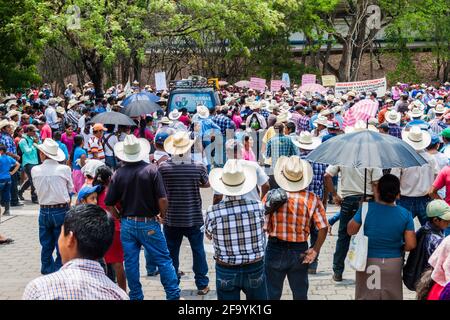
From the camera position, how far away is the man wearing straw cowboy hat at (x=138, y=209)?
666 centimetres

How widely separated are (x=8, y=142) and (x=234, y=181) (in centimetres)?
833

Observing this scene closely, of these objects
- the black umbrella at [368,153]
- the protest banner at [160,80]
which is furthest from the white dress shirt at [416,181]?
the protest banner at [160,80]

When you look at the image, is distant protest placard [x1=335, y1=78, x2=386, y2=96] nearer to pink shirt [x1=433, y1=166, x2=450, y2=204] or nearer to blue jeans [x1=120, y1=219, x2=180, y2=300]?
pink shirt [x1=433, y1=166, x2=450, y2=204]

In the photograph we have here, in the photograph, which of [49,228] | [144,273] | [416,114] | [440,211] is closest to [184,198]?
[144,273]

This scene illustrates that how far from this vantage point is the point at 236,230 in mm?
5371

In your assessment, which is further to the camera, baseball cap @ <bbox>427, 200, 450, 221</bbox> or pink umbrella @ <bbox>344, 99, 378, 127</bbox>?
pink umbrella @ <bbox>344, 99, 378, 127</bbox>

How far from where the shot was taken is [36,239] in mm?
10375

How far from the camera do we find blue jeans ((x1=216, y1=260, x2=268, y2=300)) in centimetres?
540

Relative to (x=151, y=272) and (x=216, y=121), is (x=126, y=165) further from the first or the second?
(x=216, y=121)

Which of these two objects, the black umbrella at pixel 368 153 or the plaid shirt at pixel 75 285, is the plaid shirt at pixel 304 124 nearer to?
the black umbrella at pixel 368 153

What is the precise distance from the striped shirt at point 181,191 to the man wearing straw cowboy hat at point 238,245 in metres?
1.73

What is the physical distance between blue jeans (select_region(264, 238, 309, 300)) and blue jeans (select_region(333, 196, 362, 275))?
181 centimetres

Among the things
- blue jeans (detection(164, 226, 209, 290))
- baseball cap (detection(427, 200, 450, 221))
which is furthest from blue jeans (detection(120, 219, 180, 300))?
baseball cap (detection(427, 200, 450, 221))
